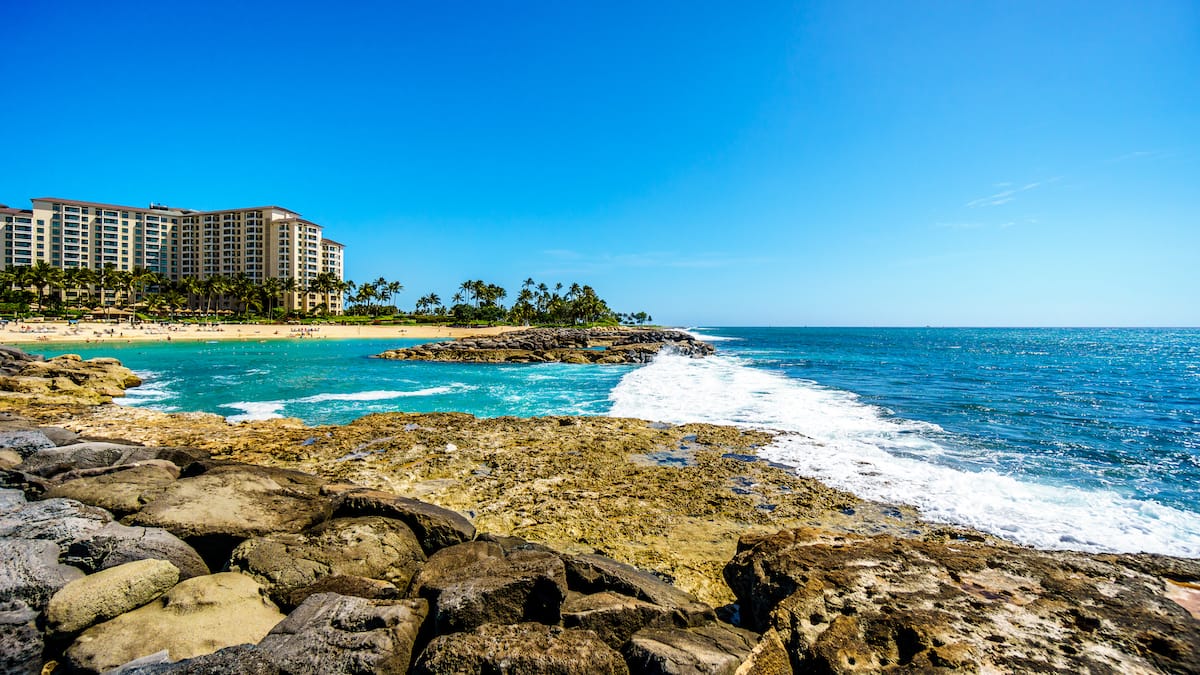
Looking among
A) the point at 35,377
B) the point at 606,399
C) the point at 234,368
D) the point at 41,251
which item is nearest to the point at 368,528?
the point at 606,399

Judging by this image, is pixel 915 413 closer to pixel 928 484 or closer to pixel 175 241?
pixel 928 484

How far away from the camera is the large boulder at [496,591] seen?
4664 millimetres

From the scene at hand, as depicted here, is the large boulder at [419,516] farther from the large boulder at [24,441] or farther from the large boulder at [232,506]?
the large boulder at [24,441]

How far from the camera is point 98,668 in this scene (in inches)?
159

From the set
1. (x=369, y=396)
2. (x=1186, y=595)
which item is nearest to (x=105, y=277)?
(x=369, y=396)

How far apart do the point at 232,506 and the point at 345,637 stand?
3788mm

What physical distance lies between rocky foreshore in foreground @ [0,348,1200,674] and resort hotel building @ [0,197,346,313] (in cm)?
13039

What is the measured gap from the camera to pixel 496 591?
4.87m

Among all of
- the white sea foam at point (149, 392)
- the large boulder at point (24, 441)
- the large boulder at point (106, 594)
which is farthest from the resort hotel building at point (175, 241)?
the large boulder at point (106, 594)

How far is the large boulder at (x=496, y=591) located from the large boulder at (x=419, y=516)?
51.0 inches

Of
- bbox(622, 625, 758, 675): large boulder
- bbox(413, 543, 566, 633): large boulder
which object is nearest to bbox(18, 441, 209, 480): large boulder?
bbox(413, 543, 566, 633): large boulder

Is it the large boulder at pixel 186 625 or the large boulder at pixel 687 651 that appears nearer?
the large boulder at pixel 687 651

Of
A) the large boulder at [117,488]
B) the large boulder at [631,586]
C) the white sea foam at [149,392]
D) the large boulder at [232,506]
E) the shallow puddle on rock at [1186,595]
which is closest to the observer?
the shallow puddle on rock at [1186,595]

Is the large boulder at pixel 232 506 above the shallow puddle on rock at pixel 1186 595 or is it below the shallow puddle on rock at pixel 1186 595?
below
